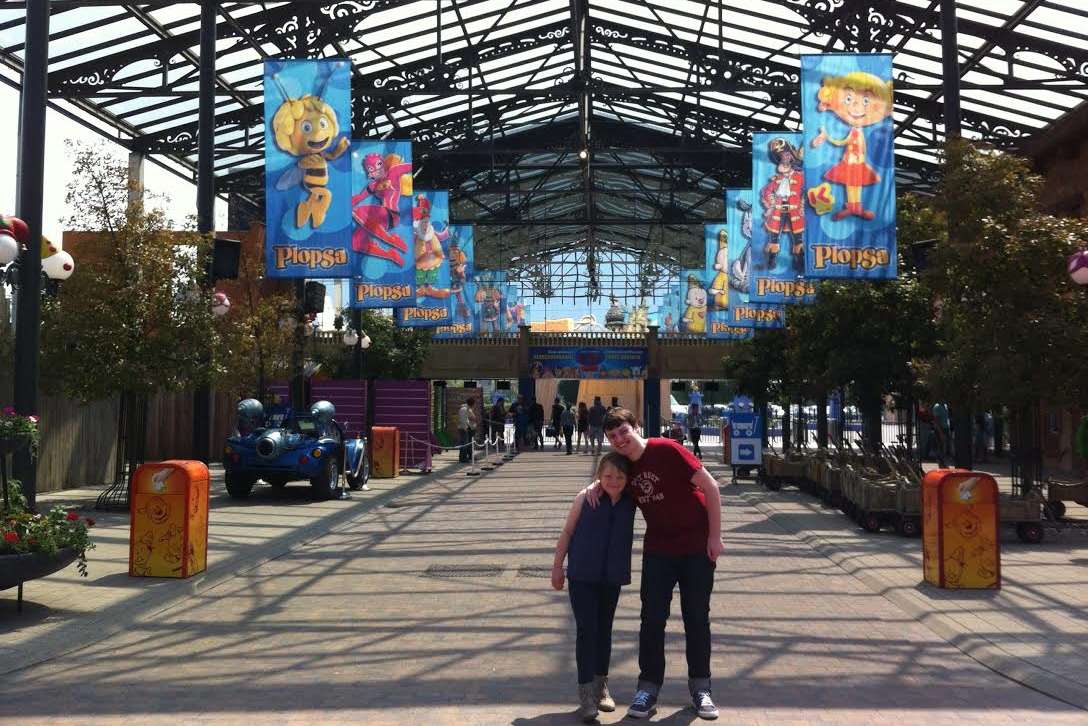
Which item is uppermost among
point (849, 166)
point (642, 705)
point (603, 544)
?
point (849, 166)

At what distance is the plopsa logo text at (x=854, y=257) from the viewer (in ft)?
51.1

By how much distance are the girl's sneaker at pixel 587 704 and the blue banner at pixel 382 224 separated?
14492mm

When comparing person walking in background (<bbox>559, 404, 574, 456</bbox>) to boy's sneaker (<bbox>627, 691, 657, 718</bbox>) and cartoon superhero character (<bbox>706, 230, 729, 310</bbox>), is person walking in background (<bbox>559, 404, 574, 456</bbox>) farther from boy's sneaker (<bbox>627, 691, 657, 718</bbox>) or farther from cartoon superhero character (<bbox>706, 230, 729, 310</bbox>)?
boy's sneaker (<bbox>627, 691, 657, 718</bbox>)

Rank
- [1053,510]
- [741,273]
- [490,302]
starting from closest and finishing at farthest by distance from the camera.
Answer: [1053,510] < [741,273] < [490,302]

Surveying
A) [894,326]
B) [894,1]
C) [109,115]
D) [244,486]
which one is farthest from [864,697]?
[109,115]

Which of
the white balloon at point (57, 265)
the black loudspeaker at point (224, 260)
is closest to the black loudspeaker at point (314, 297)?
the black loudspeaker at point (224, 260)

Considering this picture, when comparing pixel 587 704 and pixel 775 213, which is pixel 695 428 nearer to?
pixel 775 213

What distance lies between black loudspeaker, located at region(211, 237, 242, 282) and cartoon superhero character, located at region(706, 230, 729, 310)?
15.4 metres

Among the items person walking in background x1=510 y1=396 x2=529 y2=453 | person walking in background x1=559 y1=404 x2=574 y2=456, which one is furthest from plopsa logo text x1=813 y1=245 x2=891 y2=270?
person walking in background x1=510 y1=396 x2=529 y2=453

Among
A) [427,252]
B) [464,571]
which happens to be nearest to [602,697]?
[464,571]

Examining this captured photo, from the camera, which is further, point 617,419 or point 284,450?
point 284,450

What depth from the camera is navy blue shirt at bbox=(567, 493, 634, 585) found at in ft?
19.1

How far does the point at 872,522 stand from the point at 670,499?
9434 mm

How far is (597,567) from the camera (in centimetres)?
582
